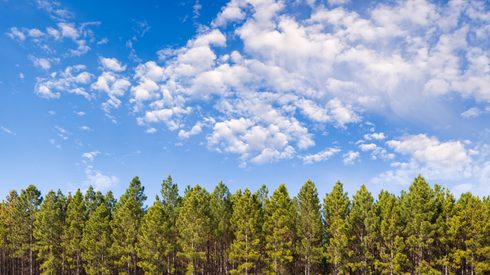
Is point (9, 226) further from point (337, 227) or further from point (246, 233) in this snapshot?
point (337, 227)

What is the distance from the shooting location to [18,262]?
272 feet

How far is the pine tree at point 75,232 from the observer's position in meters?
66.2

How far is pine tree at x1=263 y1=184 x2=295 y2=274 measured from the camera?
186 ft

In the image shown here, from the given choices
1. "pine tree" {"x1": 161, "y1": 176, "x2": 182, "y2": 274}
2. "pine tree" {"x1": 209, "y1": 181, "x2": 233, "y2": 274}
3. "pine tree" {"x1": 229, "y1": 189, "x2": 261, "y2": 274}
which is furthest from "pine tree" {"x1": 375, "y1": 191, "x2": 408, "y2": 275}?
"pine tree" {"x1": 161, "y1": 176, "x2": 182, "y2": 274}

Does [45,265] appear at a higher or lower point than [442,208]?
lower

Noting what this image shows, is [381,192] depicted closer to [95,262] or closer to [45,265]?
[95,262]

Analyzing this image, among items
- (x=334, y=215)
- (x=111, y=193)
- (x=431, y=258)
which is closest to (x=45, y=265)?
(x=111, y=193)

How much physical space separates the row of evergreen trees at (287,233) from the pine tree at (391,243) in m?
0.13

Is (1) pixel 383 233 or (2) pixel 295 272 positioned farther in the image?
(2) pixel 295 272

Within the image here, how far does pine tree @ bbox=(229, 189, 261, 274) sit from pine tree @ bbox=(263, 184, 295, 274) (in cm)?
148

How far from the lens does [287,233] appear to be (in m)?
59.7

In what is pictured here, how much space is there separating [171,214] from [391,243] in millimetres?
32213

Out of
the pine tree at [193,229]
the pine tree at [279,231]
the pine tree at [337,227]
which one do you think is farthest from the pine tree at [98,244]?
the pine tree at [337,227]

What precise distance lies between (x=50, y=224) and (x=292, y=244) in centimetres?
3913
